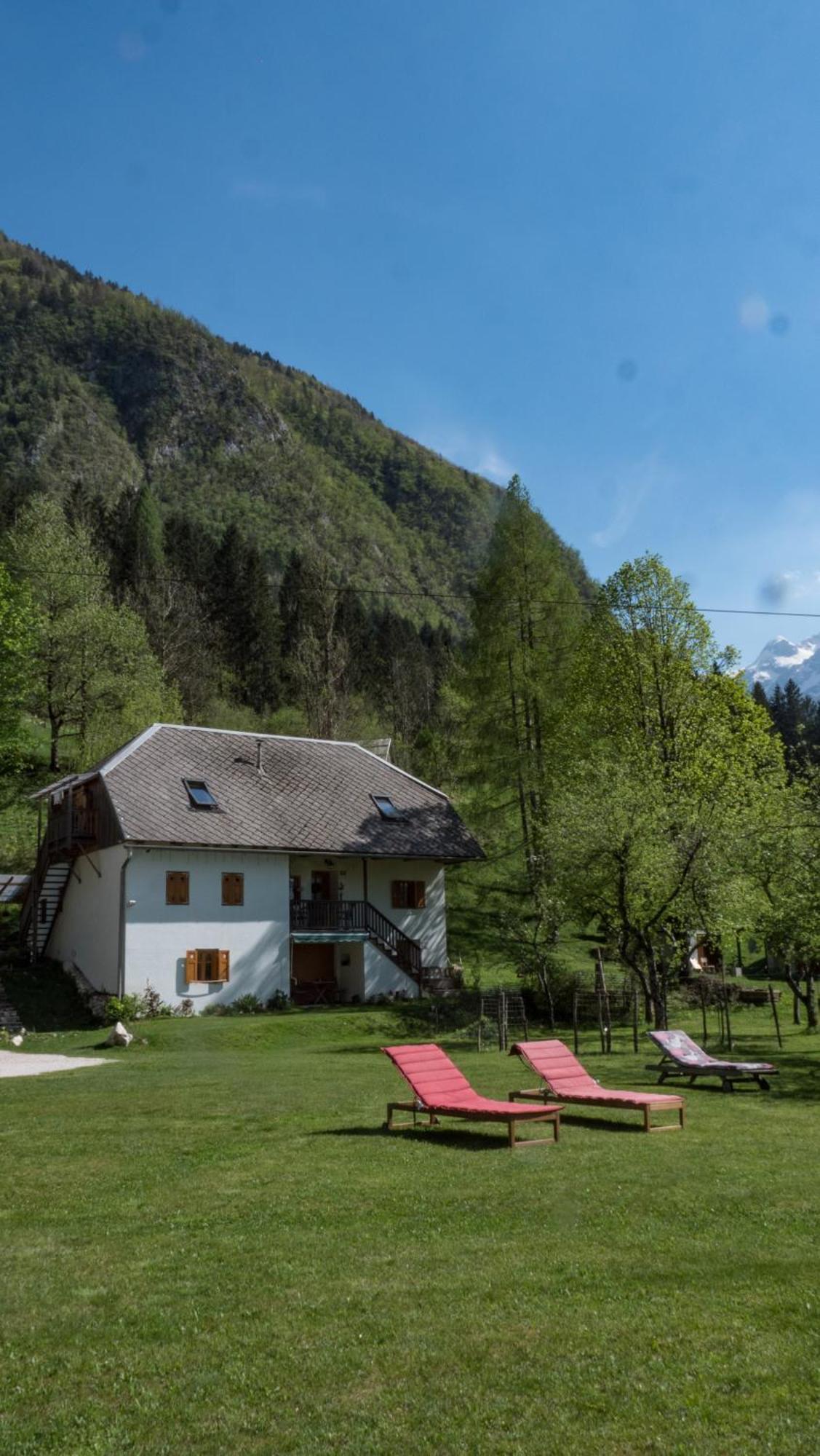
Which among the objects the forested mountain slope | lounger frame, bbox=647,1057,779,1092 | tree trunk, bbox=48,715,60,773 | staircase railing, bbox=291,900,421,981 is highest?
the forested mountain slope

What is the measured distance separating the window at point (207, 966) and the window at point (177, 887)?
1.47m

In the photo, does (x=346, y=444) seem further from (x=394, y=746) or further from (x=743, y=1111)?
(x=743, y=1111)

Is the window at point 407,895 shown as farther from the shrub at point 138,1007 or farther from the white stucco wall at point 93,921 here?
the white stucco wall at point 93,921

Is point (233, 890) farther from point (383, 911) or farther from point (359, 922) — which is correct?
point (383, 911)

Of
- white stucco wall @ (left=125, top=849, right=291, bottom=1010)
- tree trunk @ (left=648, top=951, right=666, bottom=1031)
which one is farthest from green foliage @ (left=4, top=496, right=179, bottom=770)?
tree trunk @ (left=648, top=951, right=666, bottom=1031)

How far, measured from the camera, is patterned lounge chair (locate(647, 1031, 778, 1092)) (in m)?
15.8

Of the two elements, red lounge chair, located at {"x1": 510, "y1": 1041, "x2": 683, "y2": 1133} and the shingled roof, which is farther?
the shingled roof

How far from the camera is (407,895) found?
122 feet

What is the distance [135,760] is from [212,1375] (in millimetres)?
29312

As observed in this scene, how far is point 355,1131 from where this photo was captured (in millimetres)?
11688

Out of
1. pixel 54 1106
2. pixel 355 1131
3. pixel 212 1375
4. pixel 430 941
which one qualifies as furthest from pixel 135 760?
pixel 212 1375

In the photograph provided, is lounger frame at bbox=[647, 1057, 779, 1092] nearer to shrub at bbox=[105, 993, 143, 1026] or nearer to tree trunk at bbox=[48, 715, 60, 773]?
shrub at bbox=[105, 993, 143, 1026]

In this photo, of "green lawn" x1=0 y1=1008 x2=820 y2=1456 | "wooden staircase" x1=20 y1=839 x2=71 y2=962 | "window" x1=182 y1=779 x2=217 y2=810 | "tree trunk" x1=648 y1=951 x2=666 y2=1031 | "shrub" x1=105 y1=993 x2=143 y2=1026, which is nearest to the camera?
"green lawn" x1=0 y1=1008 x2=820 y2=1456

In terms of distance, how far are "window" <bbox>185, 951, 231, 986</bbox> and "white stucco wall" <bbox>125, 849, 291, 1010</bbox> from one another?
0.15m
